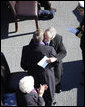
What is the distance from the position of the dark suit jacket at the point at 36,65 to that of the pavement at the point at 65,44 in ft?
2.14

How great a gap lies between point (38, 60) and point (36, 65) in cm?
9

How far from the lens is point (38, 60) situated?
4559 mm

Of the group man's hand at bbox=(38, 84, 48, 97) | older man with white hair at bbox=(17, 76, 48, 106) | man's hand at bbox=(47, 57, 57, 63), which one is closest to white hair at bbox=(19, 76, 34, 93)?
older man with white hair at bbox=(17, 76, 48, 106)

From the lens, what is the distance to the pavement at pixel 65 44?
534 centimetres

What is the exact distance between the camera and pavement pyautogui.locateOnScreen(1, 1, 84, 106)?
5.34m

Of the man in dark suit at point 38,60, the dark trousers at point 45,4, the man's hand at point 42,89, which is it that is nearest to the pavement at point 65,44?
the dark trousers at point 45,4

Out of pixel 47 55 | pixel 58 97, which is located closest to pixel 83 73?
pixel 58 97

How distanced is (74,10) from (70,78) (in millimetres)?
1857

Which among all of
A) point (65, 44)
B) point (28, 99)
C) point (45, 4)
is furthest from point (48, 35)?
point (45, 4)

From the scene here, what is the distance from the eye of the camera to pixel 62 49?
4938 mm

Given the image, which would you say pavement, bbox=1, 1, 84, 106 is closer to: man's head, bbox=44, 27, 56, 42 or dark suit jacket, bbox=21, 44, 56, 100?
dark suit jacket, bbox=21, 44, 56, 100

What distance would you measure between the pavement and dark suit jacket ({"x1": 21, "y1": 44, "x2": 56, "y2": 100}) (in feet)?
2.14

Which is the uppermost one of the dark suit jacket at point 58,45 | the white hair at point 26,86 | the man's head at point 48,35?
the man's head at point 48,35

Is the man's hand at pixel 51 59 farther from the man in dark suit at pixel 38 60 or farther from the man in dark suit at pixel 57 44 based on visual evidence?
the man in dark suit at pixel 57 44
